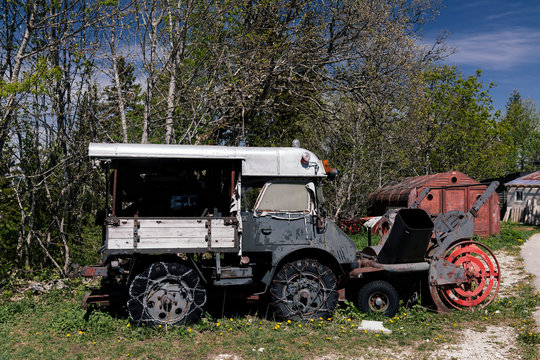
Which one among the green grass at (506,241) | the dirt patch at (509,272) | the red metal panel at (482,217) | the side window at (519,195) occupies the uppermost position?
the side window at (519,195)

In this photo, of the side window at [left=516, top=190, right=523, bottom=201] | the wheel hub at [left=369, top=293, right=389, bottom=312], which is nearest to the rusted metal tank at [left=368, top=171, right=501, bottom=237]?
the wheel hub at [left=369, top=293, right=389, bottom=312]

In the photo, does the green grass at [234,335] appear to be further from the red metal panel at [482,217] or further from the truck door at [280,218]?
the red metal panel at [482,217]

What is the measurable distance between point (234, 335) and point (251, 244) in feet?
4.66

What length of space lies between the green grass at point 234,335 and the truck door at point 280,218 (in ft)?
4.37

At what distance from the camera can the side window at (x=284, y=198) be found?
25.2 ft

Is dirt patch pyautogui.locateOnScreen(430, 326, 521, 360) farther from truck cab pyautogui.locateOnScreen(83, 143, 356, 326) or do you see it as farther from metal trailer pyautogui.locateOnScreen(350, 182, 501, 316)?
truck cab pyautogui.locateOnScreen(83, 143, 356, 326)

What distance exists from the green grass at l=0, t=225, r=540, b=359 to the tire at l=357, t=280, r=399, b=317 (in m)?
0.15

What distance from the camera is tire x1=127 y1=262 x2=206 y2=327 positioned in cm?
702

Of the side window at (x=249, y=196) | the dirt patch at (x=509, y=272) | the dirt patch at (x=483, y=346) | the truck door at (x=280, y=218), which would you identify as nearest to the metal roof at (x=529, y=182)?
the dirt patch at (x=509, y=272)

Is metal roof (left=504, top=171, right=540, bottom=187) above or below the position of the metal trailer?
above

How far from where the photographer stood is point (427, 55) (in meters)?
25.6

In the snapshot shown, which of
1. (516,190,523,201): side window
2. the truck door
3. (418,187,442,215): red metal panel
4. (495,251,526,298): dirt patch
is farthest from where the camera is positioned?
(516,190,523,201): side window

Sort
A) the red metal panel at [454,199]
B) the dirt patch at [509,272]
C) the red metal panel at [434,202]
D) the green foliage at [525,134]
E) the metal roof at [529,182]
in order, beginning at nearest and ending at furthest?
the dirt patch at [509,272]
the red metal panel at [434,202]
the red metal panel at [454,199]
the metal roof at [529,182]
the green foliage at [525,134]

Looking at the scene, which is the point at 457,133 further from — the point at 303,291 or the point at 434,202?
the point at 303,291
